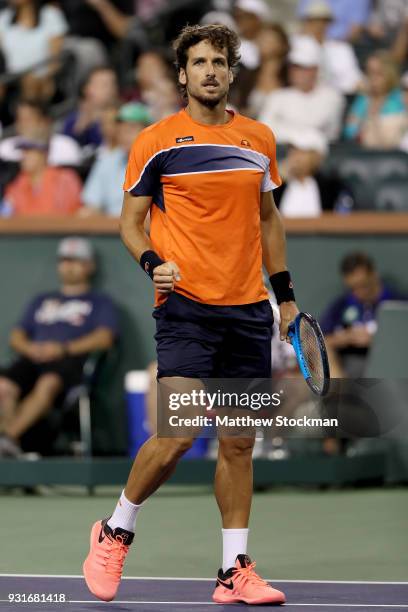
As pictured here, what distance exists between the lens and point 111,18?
16.0 metres

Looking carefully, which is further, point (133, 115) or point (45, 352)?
point (133, 115)

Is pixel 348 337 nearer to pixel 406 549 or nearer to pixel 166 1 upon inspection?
pixel 406 549

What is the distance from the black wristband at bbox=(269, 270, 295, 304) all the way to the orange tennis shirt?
256mm

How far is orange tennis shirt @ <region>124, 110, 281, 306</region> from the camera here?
233 inches

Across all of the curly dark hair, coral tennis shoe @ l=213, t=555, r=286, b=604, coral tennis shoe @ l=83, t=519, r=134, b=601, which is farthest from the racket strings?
the curly dark hair

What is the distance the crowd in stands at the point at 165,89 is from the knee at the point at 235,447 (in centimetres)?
626

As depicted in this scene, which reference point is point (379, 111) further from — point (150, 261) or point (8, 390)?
point (150, 261)

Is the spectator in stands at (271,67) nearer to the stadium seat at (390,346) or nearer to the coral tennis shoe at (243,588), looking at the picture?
the stadium seat at (390,346)

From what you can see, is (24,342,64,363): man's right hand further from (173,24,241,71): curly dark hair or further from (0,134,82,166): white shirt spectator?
(173,24,241,71): curly dark hair

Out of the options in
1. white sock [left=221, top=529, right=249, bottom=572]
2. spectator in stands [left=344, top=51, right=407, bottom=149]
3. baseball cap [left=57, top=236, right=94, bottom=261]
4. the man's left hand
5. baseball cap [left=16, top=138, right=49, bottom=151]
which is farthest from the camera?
spectator in stands [left=344, top=51, right=407, bottom=149]

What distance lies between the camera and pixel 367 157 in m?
12.5

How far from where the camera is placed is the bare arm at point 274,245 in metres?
6.21

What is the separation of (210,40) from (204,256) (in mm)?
842

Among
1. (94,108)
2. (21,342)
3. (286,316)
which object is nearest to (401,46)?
(94,108)
